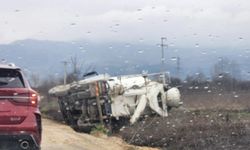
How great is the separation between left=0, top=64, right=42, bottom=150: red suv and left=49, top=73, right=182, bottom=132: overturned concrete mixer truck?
1366 centimetres

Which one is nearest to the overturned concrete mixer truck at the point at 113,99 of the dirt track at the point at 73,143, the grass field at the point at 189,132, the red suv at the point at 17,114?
the grass field at the point at 189,132

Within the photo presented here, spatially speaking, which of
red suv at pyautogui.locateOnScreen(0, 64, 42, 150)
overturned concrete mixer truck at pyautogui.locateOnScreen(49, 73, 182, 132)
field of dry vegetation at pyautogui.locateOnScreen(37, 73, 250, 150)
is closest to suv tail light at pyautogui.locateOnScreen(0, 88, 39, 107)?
red suv at pyautogui.locateOnScreen(0, 64, 42, 150)

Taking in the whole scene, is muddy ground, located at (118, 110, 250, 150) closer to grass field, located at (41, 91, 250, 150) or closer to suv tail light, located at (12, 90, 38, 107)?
grass field, located at (41, 91, 250, 150)

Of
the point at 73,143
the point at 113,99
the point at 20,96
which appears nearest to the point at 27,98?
the point at 20,96

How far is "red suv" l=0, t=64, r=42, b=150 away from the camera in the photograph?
10.6 meters

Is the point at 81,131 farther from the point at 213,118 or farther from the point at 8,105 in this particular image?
the point at 8,105

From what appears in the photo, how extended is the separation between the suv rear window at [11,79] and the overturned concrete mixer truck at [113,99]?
13.5 m

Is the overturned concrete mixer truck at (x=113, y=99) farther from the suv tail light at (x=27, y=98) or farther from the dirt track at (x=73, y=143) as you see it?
the suv tail light at (x=27, y=98)

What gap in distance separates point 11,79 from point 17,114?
2.02 feet

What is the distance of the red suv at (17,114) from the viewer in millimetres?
10570

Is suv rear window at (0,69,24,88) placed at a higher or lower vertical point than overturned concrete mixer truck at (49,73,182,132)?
higher

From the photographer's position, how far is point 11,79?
1088 cm

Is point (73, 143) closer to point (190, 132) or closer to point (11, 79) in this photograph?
point (190, 132)

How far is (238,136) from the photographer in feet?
64.7
